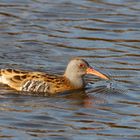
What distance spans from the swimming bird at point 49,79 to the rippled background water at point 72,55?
216 millimetres

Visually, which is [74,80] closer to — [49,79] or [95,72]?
[95,72]

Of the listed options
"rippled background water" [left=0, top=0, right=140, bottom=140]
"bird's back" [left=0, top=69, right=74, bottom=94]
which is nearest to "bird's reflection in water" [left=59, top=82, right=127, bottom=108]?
"rippled background water" [left=0, top=0, right=140, bottom=140]

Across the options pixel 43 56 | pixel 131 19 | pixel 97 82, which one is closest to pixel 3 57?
pixel 43 56

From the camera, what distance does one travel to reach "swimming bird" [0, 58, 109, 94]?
1755 centimetres

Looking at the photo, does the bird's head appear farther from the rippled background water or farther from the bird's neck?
the rippled background water

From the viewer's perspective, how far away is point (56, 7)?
24.3 m

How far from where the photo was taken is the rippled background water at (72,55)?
1488 cm

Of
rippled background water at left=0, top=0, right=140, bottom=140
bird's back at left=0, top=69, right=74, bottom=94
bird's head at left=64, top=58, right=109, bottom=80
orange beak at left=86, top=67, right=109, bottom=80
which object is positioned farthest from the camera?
bird's head at left=64, top=58, right=109, bottom=80

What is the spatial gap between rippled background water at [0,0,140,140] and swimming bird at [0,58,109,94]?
22 centimetres

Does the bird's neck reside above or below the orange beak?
below

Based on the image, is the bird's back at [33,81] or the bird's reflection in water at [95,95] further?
the bird's back at [33,81]

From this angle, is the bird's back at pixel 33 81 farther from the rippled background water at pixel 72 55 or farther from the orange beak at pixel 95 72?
the orange beak at pixel 95 72

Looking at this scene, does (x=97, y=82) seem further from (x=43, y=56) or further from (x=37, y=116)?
(x=37, y=116)

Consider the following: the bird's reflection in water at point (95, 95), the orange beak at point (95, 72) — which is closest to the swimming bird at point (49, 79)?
the orange beak at point (95, 72)
